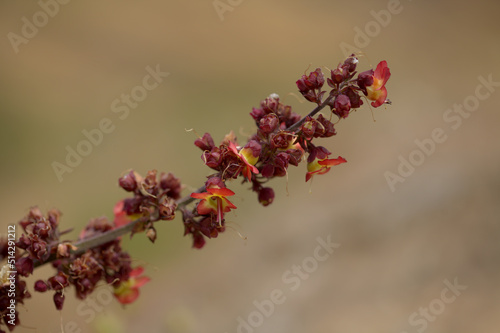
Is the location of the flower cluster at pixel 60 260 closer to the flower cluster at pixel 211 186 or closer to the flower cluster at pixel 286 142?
the flower cluster at pixel 211 186

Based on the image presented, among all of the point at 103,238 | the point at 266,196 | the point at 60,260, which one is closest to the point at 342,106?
the point at 266,196

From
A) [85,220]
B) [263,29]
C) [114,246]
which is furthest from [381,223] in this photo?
[263,29]

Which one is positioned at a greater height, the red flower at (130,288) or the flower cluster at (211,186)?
the flower cluster at (211,186)

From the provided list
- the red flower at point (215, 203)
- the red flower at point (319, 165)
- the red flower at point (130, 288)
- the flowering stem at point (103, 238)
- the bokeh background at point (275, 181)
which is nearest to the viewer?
the red flower at point (215, 203)

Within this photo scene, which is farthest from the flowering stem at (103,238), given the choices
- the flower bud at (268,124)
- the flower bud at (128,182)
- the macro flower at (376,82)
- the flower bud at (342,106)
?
the macro flower at (376,82)

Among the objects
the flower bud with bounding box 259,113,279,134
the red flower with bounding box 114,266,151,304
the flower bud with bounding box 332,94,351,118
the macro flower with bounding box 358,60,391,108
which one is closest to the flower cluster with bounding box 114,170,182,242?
the red flower with bounding box 114,266,151,304

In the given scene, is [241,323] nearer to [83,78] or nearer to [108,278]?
[108,278]

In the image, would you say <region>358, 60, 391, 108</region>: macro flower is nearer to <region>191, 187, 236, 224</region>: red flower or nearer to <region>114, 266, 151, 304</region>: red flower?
<region>191, 187, 236, 224</region>: red flower
